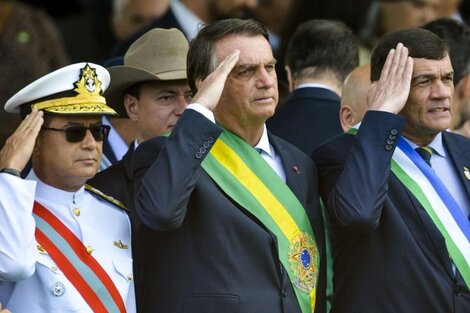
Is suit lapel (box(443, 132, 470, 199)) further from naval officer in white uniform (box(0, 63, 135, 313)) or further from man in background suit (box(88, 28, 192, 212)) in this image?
naval officer in white uniform (box(0, 63, 135, 313))

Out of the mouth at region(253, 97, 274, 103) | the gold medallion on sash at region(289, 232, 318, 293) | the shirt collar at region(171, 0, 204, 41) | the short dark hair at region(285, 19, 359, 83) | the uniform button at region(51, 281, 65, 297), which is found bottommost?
the uniform button at region(51, 281, 65, 297)

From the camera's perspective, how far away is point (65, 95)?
6887 mm

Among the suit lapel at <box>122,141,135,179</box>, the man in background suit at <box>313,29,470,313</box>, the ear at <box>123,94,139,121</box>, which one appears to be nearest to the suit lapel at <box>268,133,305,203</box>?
the man in background suit at <box>313,29,470,313</box>

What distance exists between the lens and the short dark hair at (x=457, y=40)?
8672 mm

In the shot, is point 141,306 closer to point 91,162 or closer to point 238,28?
point 91,162

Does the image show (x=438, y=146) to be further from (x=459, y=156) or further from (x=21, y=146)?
(x=21, y=146)

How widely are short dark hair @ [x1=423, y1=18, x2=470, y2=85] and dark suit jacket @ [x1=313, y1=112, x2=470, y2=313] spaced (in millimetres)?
1793

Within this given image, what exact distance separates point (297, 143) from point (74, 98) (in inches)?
68.6

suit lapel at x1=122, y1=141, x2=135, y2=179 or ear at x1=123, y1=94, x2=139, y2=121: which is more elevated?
ear at x1=123, y1=94, x2=139, y2=121

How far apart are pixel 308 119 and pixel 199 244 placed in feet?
6.14

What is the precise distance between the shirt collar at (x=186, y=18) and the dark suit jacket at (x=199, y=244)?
414 cm

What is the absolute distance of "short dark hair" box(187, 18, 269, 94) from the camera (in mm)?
6969

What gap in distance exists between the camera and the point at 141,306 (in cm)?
679

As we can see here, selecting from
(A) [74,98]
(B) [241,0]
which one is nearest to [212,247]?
(A) [74,98]
